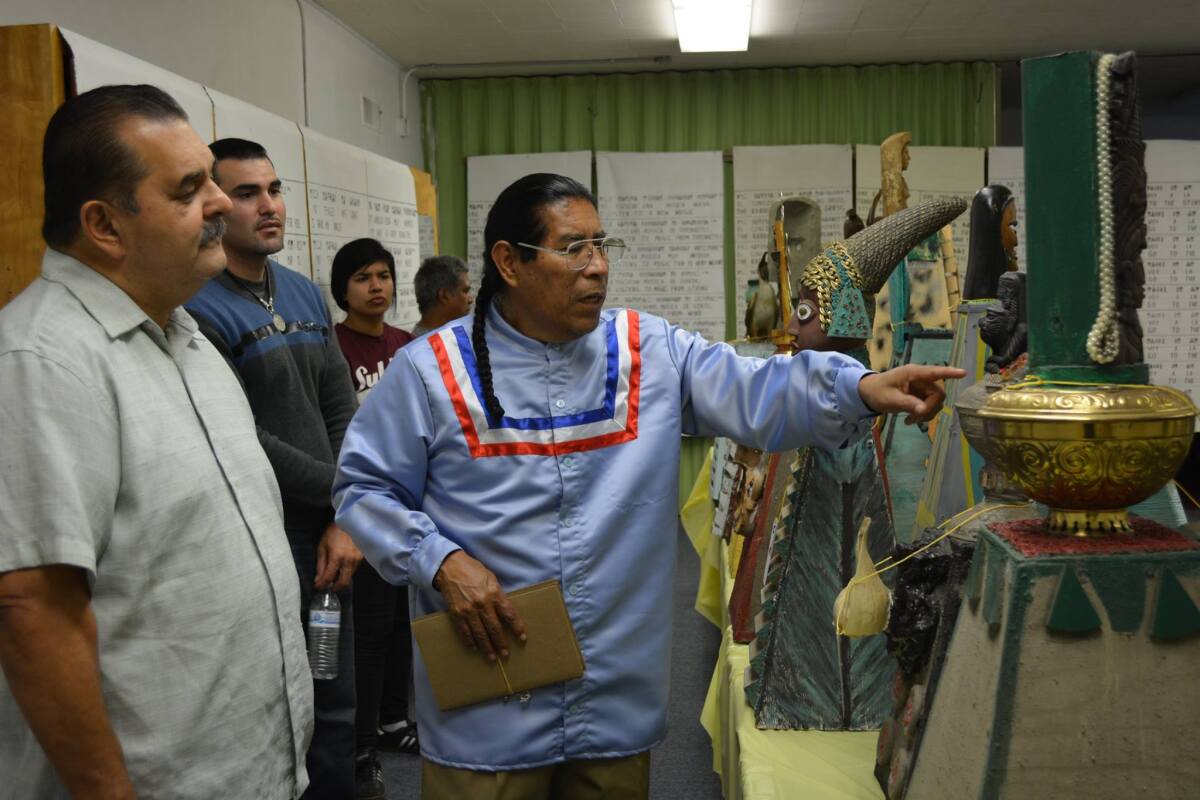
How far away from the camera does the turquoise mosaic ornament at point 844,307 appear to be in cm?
190

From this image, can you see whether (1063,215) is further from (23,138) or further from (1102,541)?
Result: (23,138)

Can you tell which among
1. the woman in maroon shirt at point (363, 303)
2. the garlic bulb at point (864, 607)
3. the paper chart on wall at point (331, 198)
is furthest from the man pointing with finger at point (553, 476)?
the paper chart on wall at point (331, 198)

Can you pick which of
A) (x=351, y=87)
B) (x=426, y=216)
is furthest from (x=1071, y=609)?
(x=351, y=87)

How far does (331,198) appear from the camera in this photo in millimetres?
3979

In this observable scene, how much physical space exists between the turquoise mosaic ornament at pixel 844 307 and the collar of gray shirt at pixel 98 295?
1.10m

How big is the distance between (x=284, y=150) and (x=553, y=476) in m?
2.41

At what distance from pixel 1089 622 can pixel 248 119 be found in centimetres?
296

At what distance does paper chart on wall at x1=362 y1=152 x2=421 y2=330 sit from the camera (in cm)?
444

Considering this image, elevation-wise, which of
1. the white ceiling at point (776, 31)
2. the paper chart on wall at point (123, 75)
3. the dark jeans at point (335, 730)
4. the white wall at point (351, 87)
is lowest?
the dark jeans at point (335, 730)

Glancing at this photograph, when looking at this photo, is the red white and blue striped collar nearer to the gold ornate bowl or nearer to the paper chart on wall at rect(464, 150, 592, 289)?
the gold ornate bowl

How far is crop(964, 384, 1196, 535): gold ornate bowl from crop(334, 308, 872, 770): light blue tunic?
416mm

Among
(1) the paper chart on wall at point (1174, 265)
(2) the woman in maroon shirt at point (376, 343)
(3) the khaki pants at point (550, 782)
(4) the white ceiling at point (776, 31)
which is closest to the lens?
(3) the khaki pants at point (550, 782)

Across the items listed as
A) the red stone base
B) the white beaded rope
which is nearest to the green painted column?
the white beaded rope

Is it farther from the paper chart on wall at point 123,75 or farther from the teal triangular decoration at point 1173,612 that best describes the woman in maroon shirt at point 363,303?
the teal triangular decoration at point 1173,612
